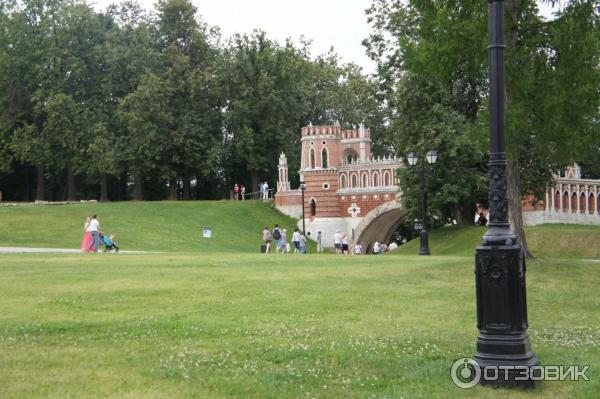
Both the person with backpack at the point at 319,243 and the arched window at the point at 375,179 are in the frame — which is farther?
the arched window at the point at 375,179

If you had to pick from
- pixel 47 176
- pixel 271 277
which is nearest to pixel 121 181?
pixel 47 176

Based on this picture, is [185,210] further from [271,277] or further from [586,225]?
[271,277]

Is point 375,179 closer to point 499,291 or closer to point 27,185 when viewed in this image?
→ point 27,185

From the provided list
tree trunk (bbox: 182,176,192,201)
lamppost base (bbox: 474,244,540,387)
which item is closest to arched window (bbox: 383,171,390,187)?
tree trunk (bbox: 182,176,192,201)

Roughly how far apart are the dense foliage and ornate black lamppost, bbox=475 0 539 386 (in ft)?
157

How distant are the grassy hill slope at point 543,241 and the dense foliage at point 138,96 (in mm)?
17955

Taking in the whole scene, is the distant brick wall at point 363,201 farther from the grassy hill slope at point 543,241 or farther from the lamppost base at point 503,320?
the lamppost base at point 503,320

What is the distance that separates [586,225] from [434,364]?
3742cm

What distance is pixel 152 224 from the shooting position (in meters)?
47.3

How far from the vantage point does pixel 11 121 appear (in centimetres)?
5822

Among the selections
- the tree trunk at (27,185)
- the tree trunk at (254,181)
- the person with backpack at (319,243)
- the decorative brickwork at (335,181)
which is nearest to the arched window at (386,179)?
the decorative brickwork at (335,181)

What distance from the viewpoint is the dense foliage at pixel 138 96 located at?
55375mm

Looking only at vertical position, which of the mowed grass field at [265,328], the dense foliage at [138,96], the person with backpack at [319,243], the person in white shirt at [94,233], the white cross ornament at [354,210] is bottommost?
the person with backpack at [319,243]

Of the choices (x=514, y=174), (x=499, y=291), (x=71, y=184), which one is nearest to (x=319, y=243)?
(x=71, y=184)
